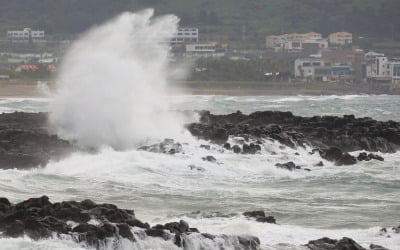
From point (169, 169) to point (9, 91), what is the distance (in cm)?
5485

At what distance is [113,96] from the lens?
41375 millimetres

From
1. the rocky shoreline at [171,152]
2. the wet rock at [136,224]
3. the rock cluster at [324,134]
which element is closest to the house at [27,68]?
the rocky shoreline at [171,152]

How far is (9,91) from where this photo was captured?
284 feet

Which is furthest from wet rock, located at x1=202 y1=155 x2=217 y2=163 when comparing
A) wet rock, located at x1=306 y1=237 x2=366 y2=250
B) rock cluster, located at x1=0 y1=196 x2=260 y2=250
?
wet rock, located at x1=306 y1=237 x2=366 y2=250

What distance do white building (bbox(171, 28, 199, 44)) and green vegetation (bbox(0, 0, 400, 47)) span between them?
2.06 meters

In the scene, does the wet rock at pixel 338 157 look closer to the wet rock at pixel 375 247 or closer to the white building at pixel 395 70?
the wet rock at pixel 375 247

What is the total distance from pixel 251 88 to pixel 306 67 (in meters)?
14.5

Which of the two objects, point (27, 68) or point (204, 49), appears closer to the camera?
point (27, 68)

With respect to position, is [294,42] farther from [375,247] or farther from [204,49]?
[375,247]

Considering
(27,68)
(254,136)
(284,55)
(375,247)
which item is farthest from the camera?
(284,55)

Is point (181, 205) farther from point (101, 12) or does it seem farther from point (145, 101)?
point (101, 12)

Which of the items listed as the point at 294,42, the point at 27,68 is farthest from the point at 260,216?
the point at 294,42

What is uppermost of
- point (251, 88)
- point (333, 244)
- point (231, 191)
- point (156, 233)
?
point (156, 233)

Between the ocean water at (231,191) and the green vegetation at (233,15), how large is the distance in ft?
358
